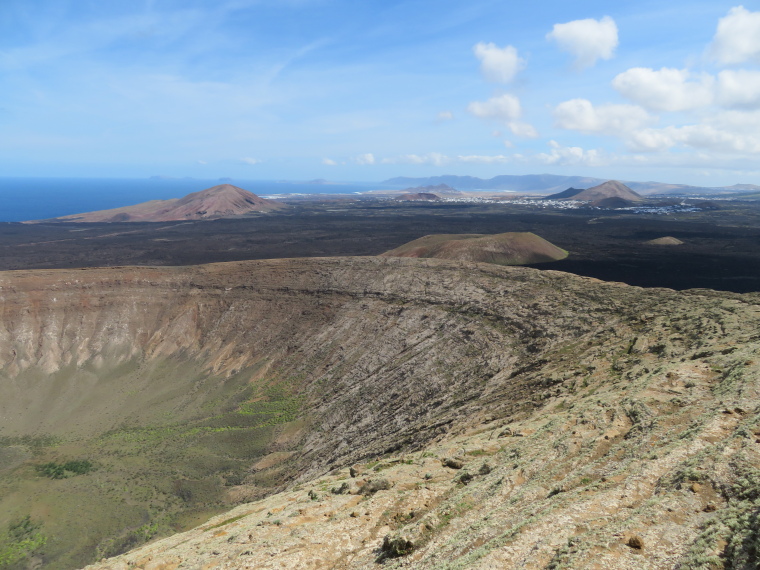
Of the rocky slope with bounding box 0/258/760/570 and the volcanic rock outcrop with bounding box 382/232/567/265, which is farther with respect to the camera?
the volcanic rock outcrop with bounding box 382/232/567/265

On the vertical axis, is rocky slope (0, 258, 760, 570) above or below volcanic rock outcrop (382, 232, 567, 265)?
below

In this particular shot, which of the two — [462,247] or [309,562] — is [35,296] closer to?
[309,562]

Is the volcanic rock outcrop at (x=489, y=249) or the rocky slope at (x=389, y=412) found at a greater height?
the volcanic rock outcrop at (x=489, y=249)

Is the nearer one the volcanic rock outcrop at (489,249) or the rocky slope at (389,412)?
the rocky slope at (389,412)

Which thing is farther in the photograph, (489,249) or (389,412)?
(489,249)

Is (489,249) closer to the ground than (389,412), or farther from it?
farther from it
